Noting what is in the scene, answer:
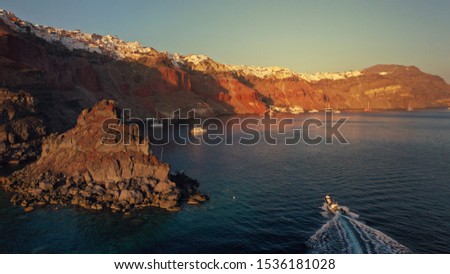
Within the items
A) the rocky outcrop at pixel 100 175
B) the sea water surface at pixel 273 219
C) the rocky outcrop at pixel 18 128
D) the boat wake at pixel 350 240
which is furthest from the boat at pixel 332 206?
the rocky outcrop at pixel 18 128

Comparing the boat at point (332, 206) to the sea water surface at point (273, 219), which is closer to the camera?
the sea water surface at point (273, 219)

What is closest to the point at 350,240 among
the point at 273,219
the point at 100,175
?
the point at 273,219

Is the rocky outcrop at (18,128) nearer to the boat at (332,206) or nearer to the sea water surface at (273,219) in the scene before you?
the sea water surface at (273,219)

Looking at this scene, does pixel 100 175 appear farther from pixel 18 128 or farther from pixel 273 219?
pixel 18 128

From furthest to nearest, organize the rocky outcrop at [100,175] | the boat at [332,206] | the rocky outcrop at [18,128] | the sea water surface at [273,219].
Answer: the rocky outcrop at [18,128] → the rocky outcrop at [100,175] → the boat at [332,206] → the sea water surface at [273,219]

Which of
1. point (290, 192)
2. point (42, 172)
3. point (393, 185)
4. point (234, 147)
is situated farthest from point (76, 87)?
point (393, 185)

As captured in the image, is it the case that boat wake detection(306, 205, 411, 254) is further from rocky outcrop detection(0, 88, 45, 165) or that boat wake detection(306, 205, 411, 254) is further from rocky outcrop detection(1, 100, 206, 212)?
rocky outcrop detection(0, 88, 45, 165)
